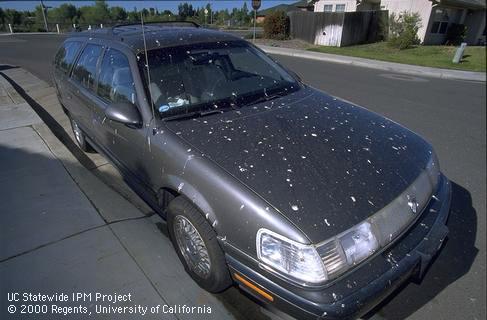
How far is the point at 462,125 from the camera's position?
18.9 feet

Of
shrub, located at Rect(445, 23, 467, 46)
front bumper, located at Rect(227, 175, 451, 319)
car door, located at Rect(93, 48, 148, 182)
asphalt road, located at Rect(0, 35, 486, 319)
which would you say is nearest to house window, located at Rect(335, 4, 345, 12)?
shrub, located at Rect(445, 23, 467, 46)

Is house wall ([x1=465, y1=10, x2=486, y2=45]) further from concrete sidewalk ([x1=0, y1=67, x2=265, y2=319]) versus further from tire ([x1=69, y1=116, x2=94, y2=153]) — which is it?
concrete sidewalk ([x1=0, y1=67, x2=265, y2=319])

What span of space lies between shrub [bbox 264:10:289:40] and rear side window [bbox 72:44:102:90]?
22.4 metres

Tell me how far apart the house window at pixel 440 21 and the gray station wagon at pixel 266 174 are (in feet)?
74.4

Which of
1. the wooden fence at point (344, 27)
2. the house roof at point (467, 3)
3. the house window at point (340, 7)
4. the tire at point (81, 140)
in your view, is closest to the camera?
the tire at point (81, 140)

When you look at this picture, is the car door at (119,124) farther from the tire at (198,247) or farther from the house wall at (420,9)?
the house wall at (420,9)

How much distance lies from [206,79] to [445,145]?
4026mm

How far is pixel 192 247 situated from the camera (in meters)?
2.20

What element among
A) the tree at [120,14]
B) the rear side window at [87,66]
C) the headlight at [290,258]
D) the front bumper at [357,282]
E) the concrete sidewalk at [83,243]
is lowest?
the concrete sidewalk at [83,243]

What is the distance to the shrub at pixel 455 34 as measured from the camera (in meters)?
21.4

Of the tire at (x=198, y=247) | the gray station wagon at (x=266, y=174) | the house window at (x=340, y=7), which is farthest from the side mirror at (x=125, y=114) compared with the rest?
the house window at (x=340, y=7)

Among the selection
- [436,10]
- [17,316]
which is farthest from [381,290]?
[436,10]


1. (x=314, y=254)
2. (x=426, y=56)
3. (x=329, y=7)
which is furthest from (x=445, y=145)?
(x=329, y=7)

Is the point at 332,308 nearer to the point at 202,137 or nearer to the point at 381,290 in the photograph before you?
the point at 381,290
